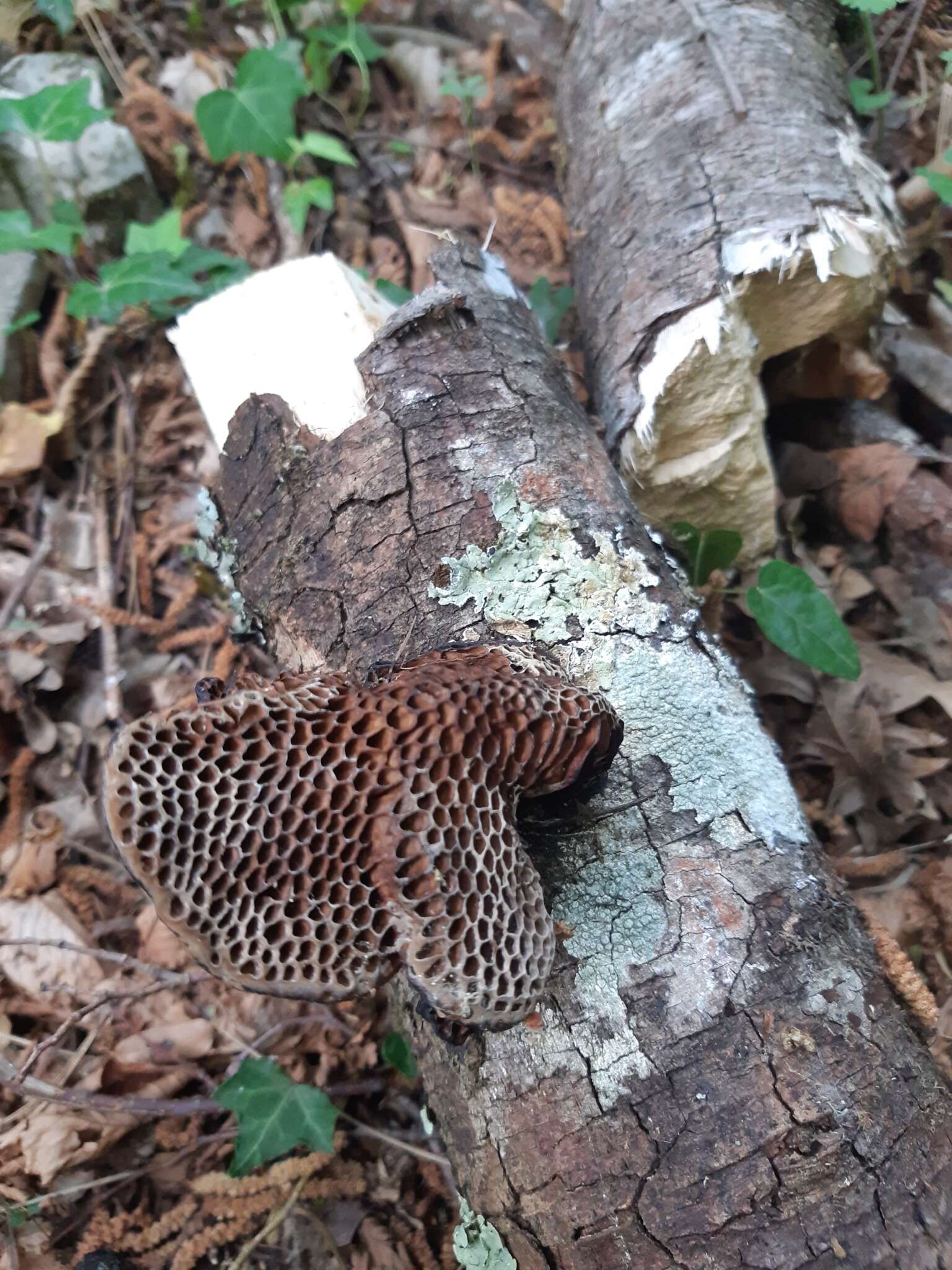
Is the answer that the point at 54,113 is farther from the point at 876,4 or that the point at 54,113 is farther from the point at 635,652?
the point at 635,652

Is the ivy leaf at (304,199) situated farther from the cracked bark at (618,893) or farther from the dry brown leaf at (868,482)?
the dry brown leaf at (868,482)

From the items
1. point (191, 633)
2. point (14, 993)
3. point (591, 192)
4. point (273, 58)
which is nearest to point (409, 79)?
point (273, 58)

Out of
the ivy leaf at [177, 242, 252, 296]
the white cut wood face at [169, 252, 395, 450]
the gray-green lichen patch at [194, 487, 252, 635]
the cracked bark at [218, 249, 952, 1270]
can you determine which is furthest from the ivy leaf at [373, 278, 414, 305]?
the gray-green lichen patch at [194, 487, 252, 635]

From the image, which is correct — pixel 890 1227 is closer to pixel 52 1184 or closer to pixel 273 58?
pixel 52 1184

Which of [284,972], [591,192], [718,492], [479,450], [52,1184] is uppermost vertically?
[591,192]

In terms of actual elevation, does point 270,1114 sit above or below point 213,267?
below

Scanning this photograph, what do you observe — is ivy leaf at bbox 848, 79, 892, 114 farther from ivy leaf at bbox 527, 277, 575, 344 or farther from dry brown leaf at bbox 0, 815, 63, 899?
dry brown leaf at bbox 0, 815, 63, 899

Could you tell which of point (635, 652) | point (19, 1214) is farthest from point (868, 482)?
point (19, 1214)
